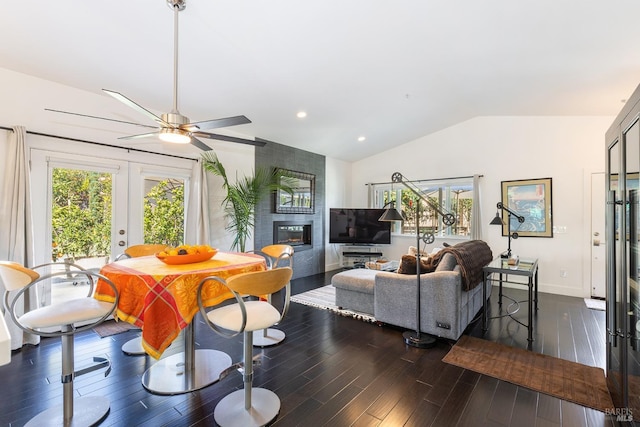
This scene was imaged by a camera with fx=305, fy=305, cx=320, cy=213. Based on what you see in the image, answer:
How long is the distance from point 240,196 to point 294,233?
187 centimetres

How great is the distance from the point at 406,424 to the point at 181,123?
8.72ft

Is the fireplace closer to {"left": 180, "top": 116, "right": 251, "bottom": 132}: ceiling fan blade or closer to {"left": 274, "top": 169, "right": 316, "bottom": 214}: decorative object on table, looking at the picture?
{"left": 274, "top": 169, "right": 316, "bottom": 214}: decorative object on table

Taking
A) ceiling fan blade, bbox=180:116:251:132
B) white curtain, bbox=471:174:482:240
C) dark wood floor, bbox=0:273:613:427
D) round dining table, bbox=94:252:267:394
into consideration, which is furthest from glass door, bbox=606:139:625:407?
white curtain, bbox=471:174:482:240

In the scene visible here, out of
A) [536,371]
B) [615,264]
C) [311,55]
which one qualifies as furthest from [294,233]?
[615,264]

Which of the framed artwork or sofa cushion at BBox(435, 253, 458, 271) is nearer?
sofa cushion at BBox(435, 253, 458, 271)

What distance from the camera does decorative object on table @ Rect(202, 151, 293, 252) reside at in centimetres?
456

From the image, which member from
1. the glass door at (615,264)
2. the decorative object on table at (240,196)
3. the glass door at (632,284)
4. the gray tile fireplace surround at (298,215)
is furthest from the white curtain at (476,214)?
the glass door at (632,284)

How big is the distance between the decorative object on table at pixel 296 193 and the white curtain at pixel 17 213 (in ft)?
11.0

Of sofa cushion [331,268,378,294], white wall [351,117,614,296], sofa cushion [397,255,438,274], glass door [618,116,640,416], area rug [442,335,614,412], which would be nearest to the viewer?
glass door [618,116,640,416]

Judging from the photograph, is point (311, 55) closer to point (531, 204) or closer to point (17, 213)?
point (17, 213)

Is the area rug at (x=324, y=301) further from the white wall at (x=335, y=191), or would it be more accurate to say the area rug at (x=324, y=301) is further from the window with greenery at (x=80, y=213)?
the window with greenery at (x=80, y=213)

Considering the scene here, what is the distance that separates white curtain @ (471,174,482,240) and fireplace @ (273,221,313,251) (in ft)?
10.5

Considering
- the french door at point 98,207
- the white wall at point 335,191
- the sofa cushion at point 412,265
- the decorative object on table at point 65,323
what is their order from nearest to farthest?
the decorative object on table at point 65,323 → the french door at point 98,207 → the sofa cushion at point 412,265 → the white wall at point 335,191

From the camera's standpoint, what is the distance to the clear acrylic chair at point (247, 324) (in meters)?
1.85
